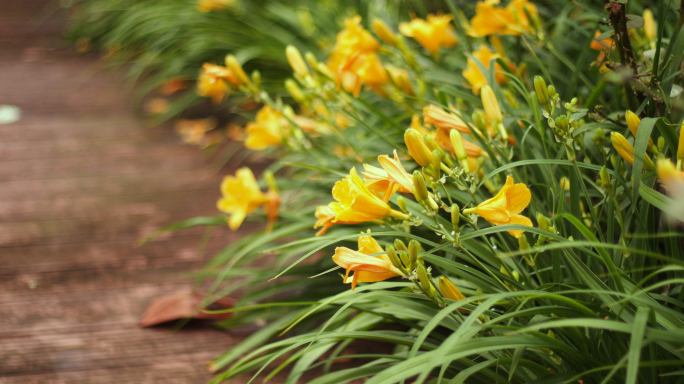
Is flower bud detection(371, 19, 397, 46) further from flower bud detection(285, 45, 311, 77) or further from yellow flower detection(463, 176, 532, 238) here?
yellow flower detection(463, 176, 532, 238)

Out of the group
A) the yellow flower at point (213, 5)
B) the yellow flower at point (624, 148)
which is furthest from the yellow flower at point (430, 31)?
the yellow flower at point (213, 5)

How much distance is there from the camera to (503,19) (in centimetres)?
124

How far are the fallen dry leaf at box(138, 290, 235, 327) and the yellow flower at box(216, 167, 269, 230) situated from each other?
0.22 meters

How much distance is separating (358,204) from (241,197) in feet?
2.25

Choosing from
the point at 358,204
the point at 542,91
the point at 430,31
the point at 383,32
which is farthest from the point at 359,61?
the point at 358,204

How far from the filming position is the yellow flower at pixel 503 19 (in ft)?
3.98

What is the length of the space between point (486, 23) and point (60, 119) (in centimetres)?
209

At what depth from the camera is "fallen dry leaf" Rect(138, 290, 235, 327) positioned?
133 cm

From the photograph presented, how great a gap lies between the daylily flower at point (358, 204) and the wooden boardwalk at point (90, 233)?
61 centimetres

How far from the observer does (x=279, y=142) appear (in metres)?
1.46

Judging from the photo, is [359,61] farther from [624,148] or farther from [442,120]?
[624,148]

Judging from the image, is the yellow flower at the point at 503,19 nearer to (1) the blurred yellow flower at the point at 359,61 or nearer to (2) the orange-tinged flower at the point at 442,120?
(1) the blurred yellow flower at the point at 359,61

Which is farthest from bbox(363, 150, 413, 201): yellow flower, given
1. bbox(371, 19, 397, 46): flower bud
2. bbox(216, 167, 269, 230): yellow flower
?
bbox(371, 19, 397, 46): flower bud

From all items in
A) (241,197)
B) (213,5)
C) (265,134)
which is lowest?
(241,197)
